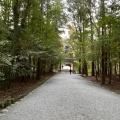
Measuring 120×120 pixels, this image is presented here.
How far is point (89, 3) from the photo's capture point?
19.8 meters

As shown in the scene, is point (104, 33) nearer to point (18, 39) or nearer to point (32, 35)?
point (32, 35)

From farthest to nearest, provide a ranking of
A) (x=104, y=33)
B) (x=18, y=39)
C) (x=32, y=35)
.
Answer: (x=104, y=33) → (x=32, y=35) → (x=18, y=39)

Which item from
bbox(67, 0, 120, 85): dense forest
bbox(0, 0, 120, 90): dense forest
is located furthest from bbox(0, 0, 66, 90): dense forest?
bbox(67, 0, 120, 85): dense forest

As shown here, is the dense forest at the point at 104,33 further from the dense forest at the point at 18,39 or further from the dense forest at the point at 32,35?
the dense forest at the point at 18,39

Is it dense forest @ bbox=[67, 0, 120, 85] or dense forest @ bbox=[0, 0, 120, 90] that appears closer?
dense forest @ bbox=[0, 0, 120, 90]

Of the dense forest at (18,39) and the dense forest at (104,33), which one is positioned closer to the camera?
the dense forest at (18,39)

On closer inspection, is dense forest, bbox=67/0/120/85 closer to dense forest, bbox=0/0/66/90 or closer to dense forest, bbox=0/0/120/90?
dense forest, bbox=0/0/120/90

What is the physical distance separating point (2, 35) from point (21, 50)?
6.13 feet

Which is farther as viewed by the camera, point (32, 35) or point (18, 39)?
point (32, 35)

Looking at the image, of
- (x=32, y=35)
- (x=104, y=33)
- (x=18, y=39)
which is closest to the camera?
(x=18, y=39)

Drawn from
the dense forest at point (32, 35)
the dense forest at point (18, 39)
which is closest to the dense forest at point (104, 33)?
the dense forest at point (32, 35)

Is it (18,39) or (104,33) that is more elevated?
(104,33)

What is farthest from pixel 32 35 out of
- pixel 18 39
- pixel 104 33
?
pixel 104 33

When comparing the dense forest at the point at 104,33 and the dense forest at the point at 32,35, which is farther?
the dense forest at the point at 104,33
